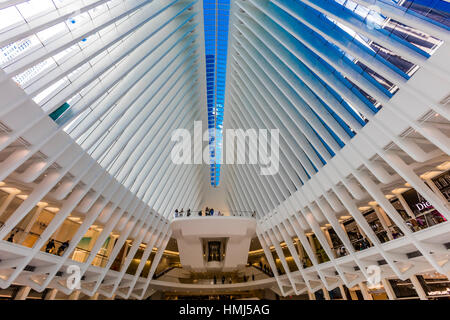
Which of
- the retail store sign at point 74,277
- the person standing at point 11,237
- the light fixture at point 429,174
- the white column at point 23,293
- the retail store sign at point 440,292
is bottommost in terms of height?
the retail store sign at point 440,292

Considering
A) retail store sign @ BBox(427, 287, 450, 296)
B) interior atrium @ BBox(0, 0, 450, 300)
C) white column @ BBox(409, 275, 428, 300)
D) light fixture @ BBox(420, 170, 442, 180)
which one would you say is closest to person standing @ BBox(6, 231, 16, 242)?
interior atrium @ BBox(0, 0, 450, 300)

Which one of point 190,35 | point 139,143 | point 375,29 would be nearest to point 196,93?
point 190,35

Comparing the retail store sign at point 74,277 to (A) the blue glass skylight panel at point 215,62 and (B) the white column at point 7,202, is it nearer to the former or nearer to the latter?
(B) the white column at point 7,202

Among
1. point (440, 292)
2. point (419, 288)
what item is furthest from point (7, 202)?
point (440, 292)

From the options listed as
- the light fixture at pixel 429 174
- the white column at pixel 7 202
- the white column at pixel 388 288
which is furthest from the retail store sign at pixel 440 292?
the white column at pixel 7 202

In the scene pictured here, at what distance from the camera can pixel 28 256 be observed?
33.3 ft

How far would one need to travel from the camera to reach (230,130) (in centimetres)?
2514

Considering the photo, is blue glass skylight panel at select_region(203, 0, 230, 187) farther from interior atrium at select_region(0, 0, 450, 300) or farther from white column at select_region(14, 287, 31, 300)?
white column at select_region(14, 287, 31, 300)

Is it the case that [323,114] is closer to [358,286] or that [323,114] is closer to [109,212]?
[109,212]

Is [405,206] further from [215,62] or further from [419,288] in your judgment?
[215,62]

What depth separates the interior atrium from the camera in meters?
7.70

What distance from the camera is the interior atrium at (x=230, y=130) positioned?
770cm
